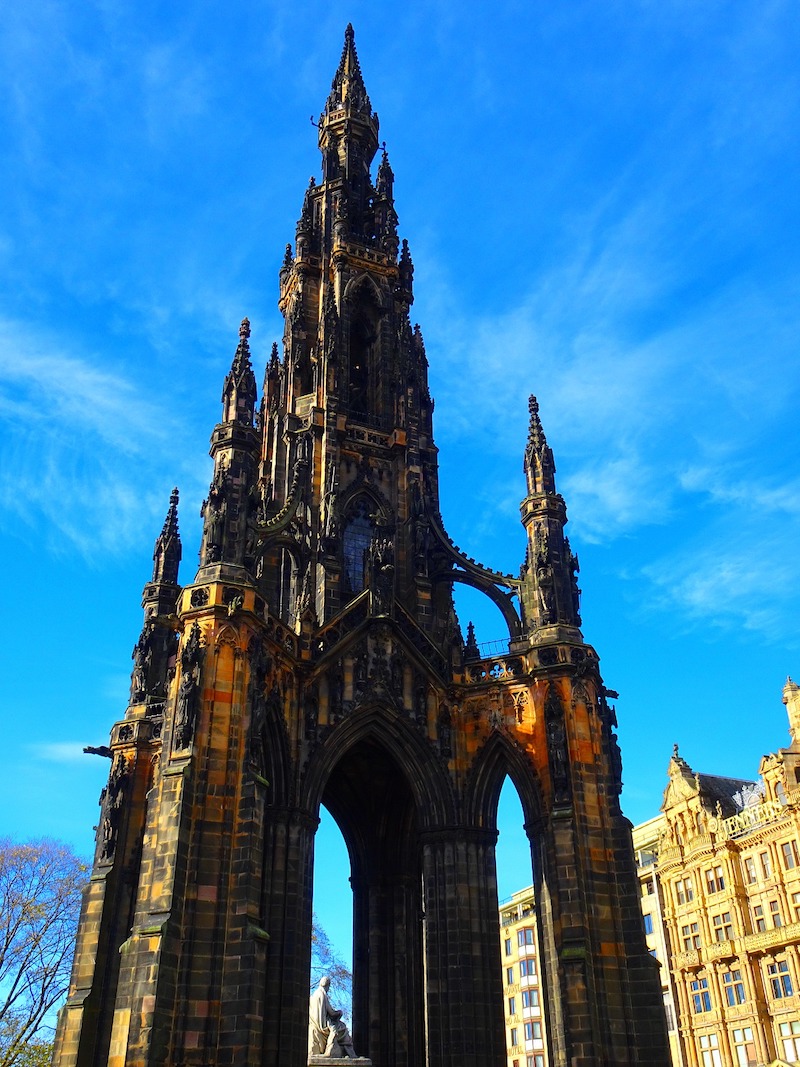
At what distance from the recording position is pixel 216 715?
24250 mm

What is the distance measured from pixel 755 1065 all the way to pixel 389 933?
2797 centimetres

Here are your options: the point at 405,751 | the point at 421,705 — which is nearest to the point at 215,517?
the point at 421,705

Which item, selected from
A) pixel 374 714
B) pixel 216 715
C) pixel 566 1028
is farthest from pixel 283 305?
pixel 566 1028

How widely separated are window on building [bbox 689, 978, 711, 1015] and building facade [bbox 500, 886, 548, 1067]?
1234cm

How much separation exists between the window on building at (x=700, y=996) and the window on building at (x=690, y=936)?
1.69 meters

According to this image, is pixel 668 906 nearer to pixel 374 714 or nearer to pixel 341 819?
pixel 341 819

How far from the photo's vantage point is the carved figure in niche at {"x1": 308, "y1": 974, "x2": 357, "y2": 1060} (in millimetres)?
25234

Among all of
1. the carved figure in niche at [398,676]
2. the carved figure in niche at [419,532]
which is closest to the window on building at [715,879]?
the carved figure in niche at [419,532]

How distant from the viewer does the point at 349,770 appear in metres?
33.2

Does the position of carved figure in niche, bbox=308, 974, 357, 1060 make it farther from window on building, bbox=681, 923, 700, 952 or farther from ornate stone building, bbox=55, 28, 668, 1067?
window on building, bbox=681, 923, 700, 952

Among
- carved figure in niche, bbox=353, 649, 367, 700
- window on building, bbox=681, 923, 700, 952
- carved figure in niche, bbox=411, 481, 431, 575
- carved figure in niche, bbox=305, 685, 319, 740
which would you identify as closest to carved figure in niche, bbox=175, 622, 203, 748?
carved figure in niche, bbox=305, 685, 319, 740

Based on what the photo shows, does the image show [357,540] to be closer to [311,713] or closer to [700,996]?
[311,713]

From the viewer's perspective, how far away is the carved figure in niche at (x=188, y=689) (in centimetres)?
2380

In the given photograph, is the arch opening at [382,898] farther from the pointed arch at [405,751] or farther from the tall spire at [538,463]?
the tall spire at [538,463]
